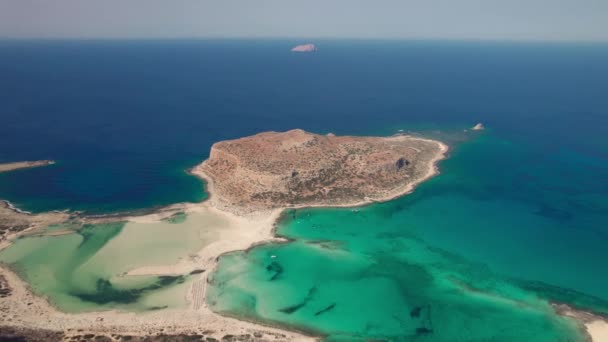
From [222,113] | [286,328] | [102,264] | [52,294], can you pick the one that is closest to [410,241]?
[286,328]

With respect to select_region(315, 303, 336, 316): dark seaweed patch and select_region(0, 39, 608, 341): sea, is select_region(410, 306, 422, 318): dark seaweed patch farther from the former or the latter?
select_region(315, 303, 336, 316): dark seaweed patch

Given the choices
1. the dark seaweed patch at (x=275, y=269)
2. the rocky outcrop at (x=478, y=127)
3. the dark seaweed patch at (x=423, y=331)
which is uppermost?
the rocky outcrop at (x=478, y=127)

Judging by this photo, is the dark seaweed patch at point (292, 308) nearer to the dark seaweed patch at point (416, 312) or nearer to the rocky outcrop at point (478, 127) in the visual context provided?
the dark seaweed patch at point (416, 312)

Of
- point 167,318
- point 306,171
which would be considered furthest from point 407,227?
point 167,318

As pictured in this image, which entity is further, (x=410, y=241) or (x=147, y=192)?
(x=147, y=192)

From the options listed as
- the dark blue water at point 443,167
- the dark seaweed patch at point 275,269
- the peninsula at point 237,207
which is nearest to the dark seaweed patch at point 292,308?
the peninsula at point 237,207

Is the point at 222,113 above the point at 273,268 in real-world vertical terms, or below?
above

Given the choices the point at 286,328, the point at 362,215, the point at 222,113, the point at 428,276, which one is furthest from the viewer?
the point at 222,113

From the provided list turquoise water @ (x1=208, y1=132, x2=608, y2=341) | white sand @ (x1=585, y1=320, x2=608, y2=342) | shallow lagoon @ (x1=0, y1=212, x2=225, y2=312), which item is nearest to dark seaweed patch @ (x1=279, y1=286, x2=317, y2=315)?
turquoise water @ (x1=208, y1=132, x2=608, y2=341)

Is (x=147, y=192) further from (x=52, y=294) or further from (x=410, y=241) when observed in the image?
(x=410, y=241)
